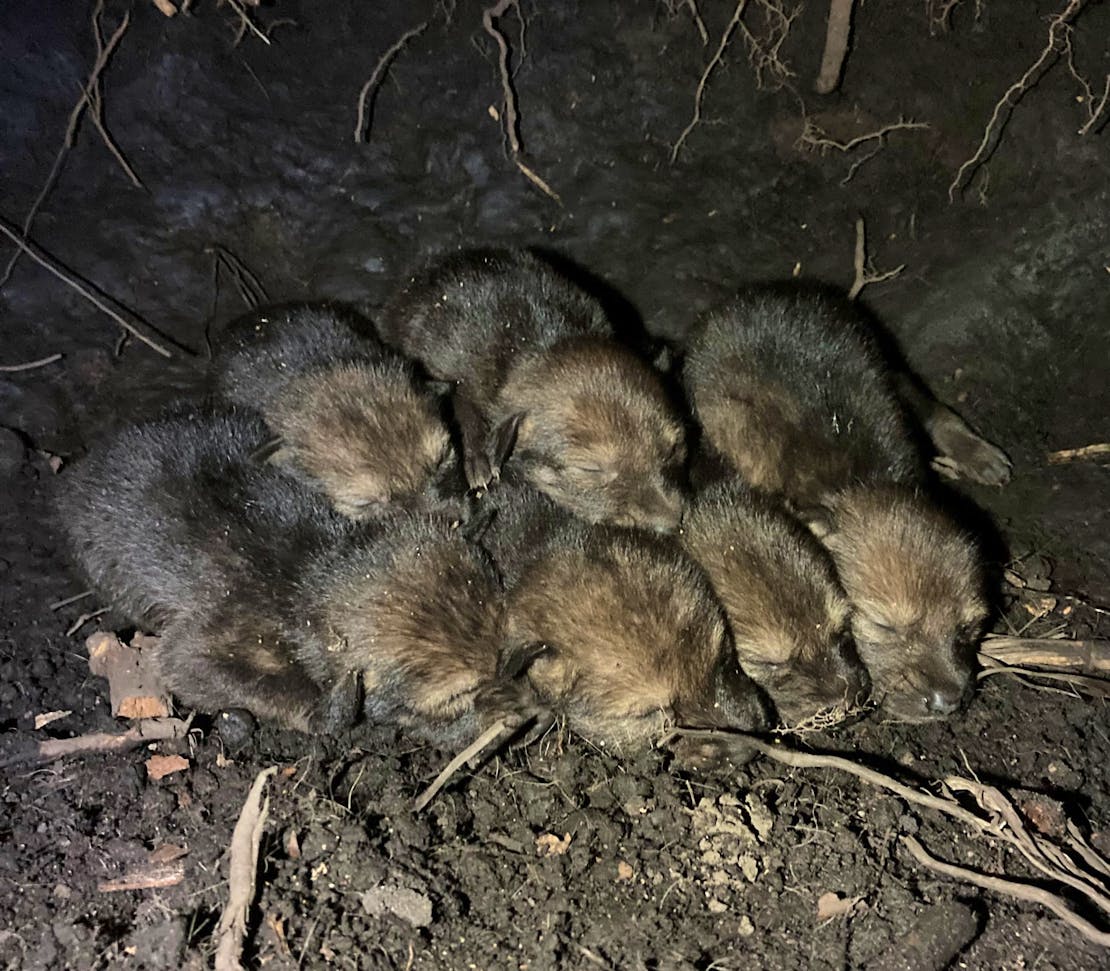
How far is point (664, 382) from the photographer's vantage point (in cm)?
468

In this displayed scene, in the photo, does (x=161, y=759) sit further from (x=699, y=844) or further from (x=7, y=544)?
(x=699, y=844)

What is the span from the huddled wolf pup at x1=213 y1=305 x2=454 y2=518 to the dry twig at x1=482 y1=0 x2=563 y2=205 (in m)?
1.26

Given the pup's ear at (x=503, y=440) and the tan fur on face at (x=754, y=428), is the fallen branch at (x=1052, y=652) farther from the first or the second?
the pup's ear at (x=503, y=440)

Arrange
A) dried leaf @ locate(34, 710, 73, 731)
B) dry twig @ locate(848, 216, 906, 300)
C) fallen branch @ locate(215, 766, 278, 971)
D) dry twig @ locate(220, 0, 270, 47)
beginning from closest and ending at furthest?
fallen branch @ locate(215, 766, 278, 971) → dried leaf @ locate(34, 710, 73, 731) → dry twig @ locate(220, 0, 270, 47) → dry twig @ locate(848, 216, 906, 300)

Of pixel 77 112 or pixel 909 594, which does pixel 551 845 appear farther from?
pixel 77 112

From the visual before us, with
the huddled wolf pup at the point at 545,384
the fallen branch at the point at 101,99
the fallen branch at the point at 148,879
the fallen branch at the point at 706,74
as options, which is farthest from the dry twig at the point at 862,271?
the fallen branch at the point at 148,879

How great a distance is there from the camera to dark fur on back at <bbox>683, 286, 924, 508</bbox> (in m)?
4.52

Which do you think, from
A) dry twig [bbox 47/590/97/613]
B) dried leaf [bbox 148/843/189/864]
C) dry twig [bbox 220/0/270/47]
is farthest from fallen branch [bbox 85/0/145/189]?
dried leaf [bbox 148/843/189/864]

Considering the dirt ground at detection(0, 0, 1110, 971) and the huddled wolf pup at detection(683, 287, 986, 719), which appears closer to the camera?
the dirt ground at detection(0, 0, 1110, 971)

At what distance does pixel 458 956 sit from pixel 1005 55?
487cm

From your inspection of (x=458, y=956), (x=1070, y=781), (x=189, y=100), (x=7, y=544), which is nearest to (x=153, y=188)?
(x=189, y=100)

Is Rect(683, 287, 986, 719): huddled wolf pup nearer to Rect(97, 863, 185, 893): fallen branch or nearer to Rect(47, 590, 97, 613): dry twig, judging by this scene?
Rect(97, 863, 185, 893): fallen branch

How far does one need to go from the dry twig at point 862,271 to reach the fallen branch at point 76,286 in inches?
150

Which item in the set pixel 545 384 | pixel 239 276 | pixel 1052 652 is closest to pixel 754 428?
pixel 545 384
